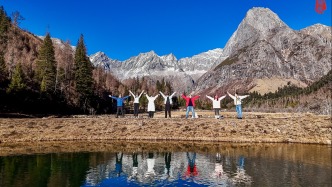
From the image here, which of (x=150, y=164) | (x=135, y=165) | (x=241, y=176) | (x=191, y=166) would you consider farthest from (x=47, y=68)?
(x=241, y=176)

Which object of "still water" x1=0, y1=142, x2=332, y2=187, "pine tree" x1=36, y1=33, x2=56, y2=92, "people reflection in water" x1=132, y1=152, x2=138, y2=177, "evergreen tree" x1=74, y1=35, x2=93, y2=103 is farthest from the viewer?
"evergreen tree" x1=74, y1=35, x2=93, y2=103

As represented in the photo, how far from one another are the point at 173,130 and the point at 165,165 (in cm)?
1399

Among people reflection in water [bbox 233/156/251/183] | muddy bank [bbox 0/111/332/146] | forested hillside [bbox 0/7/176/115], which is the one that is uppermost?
forested hillside [bbox 0/7/176/115]

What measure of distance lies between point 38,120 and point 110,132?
9446 millimetres

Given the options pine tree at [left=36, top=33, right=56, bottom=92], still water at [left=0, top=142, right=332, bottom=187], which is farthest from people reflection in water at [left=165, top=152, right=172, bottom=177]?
pine tree at [left=36, top=33, right=56, bottom=92]

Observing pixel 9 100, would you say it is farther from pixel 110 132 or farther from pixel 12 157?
pixel 12 157

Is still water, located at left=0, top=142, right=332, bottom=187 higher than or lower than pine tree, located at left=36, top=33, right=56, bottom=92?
lower

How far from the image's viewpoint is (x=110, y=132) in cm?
3531

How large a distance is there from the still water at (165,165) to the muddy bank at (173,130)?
283cm

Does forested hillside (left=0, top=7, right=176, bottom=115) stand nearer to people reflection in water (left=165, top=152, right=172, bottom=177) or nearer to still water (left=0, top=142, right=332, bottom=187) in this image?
still water (left=0, top=142, right=332, bottom=187)

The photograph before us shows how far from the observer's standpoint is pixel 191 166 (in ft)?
67.9

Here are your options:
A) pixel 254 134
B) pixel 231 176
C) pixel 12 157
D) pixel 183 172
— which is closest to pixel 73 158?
pixel 12 157

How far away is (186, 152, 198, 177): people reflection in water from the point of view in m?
18.7

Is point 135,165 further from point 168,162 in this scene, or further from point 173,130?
point 173,130
